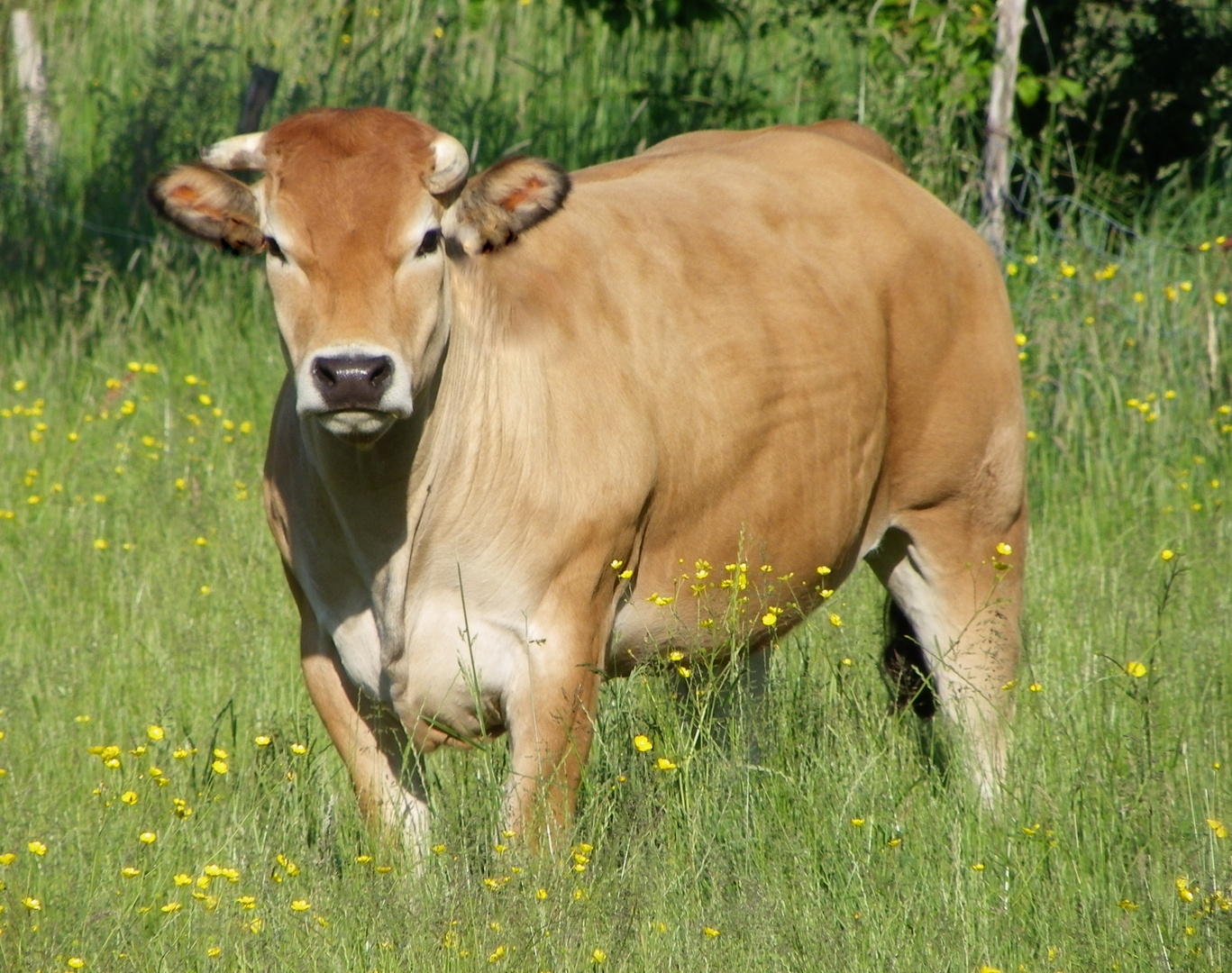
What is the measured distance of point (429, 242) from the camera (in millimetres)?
3246

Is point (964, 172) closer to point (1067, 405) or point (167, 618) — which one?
point (1067, 405)

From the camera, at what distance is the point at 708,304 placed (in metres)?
3.97

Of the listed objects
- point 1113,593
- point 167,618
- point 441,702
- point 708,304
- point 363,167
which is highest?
point 363,167

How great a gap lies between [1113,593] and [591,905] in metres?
2.75

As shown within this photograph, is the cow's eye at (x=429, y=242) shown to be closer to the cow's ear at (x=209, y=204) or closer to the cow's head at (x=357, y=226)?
the cow's head at (x=357, y=226)

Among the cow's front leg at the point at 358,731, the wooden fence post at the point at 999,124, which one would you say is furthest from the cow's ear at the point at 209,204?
the wooden fence post at the point at 999,124

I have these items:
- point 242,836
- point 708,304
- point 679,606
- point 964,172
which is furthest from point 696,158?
point 964,172

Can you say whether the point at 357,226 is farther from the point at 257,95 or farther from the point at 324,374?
the point at 257,95

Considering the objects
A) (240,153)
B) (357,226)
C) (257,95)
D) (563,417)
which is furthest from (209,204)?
(257,95)

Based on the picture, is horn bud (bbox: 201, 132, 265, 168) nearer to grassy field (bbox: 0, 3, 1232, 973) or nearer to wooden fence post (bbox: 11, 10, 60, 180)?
grassy field (bbox: 0, 3, 1232, 973)

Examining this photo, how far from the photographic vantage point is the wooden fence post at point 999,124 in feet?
22.6

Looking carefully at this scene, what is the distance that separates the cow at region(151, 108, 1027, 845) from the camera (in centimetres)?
322

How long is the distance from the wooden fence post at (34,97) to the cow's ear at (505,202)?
234 inches

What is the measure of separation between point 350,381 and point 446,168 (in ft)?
1.89
